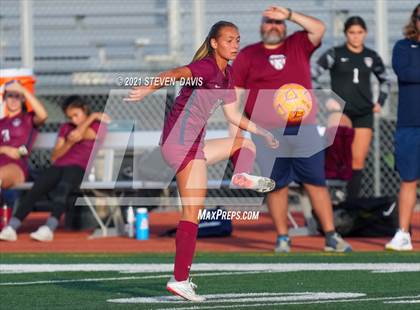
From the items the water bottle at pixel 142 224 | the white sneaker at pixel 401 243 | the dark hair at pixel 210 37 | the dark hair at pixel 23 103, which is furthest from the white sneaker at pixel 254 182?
the dark hair at pixel 23 103

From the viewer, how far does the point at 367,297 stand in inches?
268

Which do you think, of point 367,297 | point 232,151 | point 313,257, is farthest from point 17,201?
point 367,297

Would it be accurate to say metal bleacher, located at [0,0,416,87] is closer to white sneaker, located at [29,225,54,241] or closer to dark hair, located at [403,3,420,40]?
white sneaker, located at [29,225,54,241]

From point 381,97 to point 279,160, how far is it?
2.67 m

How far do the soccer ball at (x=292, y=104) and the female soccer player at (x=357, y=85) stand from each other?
226cm

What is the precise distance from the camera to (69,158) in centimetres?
1270

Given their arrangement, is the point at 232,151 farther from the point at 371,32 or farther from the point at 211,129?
the point at 371,32

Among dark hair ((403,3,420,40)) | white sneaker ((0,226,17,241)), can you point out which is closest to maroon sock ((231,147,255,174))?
dark hair ((403,3,420,40))

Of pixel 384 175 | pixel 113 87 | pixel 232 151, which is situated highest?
pixel 232 151

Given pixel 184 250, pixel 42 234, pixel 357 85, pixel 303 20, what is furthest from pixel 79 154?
pixel 184 250

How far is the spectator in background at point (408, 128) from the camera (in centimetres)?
1020

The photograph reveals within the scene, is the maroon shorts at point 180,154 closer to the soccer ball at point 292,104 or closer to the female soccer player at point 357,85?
the soccer ball at point 292,104

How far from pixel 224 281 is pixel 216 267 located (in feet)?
3.55

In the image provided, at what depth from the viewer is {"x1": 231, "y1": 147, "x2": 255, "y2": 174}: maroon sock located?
24.9 ft
